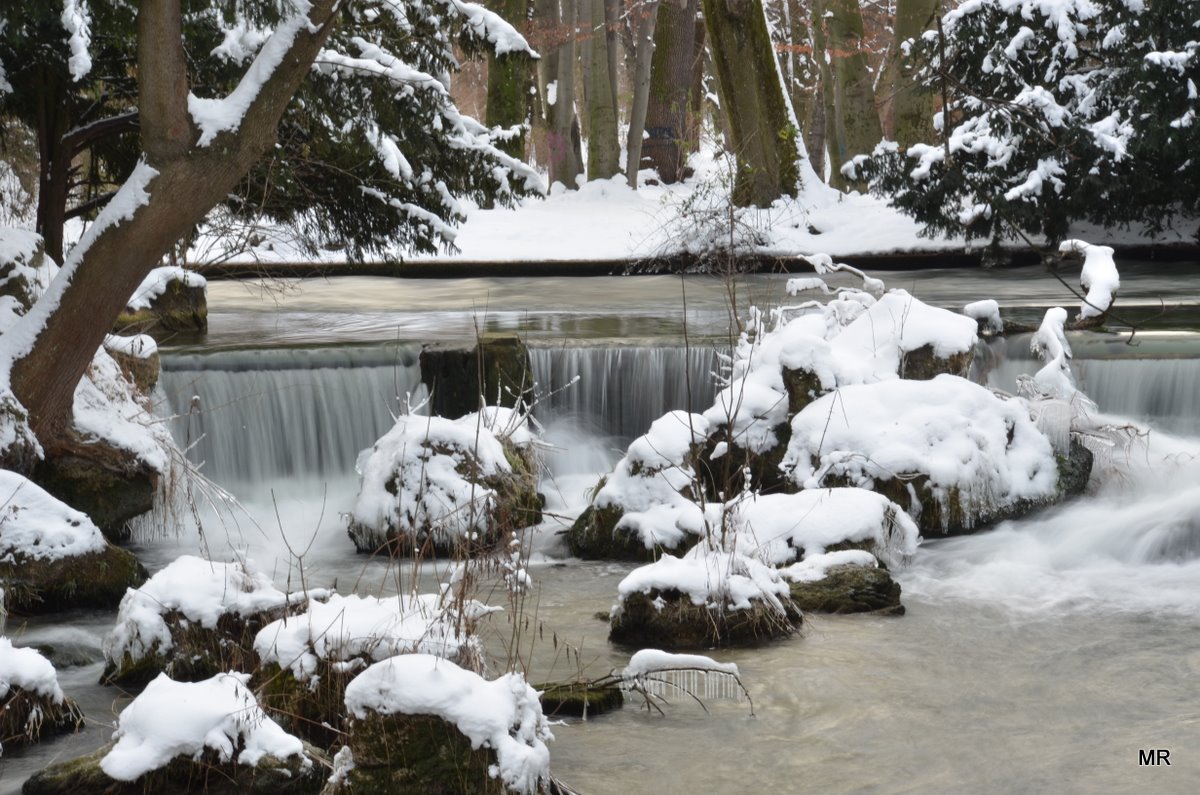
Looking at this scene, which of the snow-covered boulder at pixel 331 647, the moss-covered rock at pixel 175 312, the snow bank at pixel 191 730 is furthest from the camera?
the moss-covered rock at pixel 175 312

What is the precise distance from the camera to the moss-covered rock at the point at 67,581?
6.85 m

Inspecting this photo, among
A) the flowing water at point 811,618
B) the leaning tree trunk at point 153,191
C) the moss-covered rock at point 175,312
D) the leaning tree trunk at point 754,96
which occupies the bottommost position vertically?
the flowing water at point 811,618

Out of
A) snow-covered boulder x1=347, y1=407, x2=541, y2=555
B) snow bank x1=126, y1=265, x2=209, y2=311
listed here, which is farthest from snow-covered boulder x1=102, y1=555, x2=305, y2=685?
snow bank x1=126, y1=265, x2=209, y2=311

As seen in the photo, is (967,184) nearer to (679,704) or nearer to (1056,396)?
(1056,396)

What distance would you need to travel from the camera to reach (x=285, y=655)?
5.01 m

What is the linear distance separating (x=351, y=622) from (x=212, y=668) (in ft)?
3.13

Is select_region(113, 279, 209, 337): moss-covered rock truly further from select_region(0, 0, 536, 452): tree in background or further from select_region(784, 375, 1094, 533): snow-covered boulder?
select_region(784, 375, 1094, 533): snow-covered boulder

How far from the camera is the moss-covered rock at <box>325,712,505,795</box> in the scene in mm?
4152

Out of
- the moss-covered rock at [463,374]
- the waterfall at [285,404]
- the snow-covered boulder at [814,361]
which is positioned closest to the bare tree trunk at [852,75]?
the snow-covered boulder at [814,361]

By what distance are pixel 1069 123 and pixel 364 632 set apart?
12946mm

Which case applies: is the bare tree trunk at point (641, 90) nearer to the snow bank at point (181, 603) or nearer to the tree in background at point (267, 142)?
the tree in background at point (267, 142)

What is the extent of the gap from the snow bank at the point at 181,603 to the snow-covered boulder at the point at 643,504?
273 cm

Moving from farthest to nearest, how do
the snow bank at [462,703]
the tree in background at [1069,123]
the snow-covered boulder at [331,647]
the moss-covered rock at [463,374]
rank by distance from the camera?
the tree in background at [1069,123] → the moss-covered rock at [463,374] → the snow-covered boulder at [331,647] → the snow bank at [462,703]

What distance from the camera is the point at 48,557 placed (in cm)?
696
